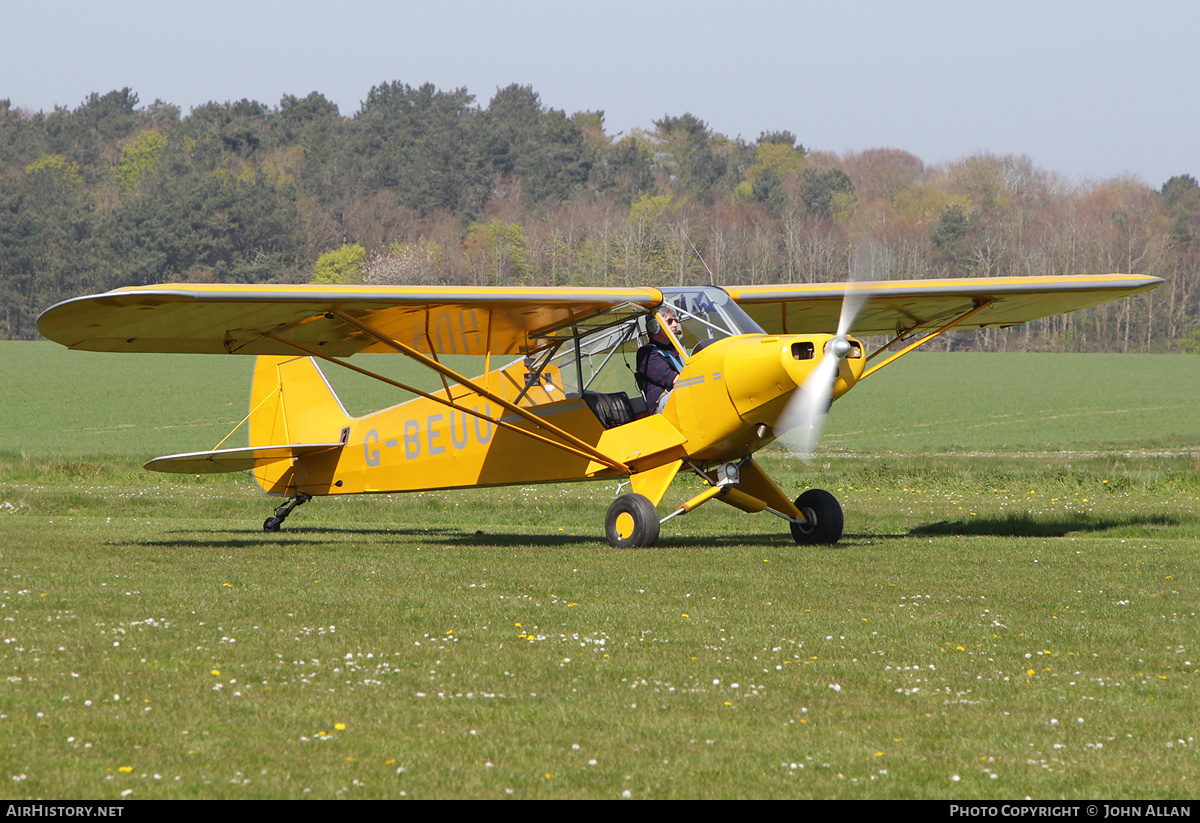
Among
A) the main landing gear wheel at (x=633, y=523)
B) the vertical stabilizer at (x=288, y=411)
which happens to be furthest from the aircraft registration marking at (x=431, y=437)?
the main landing gear wheel at (x=633, y=523)

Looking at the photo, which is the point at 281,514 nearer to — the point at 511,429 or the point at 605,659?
the point at 511,429

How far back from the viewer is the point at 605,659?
22.5ft

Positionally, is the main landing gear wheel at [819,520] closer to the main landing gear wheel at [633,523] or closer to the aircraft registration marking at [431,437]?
the main landing gear wheel at [633,523]

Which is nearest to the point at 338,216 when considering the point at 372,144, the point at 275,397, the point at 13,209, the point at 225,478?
the point at 372,144

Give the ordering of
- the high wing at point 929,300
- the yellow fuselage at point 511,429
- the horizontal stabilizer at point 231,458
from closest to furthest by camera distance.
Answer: the yellow fuselage at point 511,429, the high wing at point 929,300, the horizontal stabilizer at point 231,458

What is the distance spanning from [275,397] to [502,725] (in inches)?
526

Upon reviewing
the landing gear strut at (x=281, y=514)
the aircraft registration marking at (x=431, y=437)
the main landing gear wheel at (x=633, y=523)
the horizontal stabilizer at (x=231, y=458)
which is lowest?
the landing gear strut at (x=281, y=514)

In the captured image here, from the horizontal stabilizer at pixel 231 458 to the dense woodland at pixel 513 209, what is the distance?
70123mm

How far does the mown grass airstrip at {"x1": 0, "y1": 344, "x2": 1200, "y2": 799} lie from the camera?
4.70 meters

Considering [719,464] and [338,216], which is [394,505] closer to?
[719,464]

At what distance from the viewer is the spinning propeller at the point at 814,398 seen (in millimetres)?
11664

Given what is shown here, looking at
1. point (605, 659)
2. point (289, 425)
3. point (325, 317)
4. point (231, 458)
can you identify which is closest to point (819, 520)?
point (325, 317)

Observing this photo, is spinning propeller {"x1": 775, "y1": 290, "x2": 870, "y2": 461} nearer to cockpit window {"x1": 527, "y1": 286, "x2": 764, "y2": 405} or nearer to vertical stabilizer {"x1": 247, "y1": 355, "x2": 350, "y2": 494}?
cockpit window {"x1": 527, "y1": 286, "x2": 764, "y2": 405}

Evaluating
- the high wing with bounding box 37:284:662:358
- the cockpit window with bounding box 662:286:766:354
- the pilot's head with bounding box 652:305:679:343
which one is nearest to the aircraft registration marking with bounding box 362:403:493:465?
the high wing with bounding box 37:284:662:358
